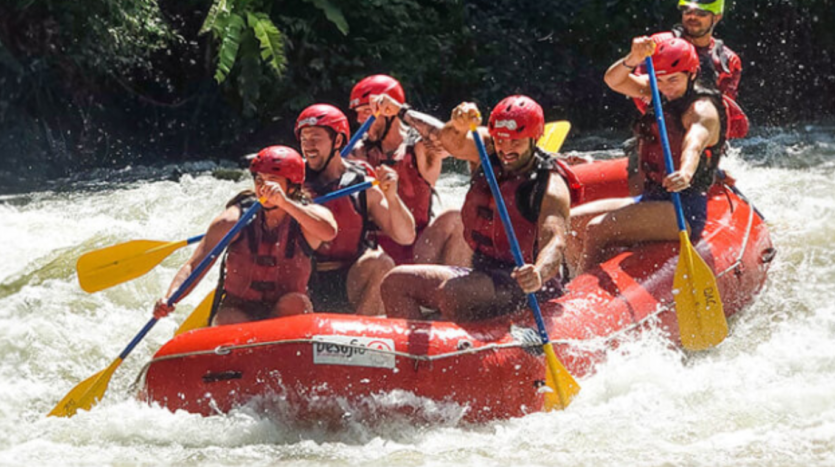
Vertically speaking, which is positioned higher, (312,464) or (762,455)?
(312,464)

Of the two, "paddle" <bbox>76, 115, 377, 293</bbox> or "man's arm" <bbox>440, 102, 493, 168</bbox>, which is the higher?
"man's arm" <bbox>440, 102, 493, 168</bbox>

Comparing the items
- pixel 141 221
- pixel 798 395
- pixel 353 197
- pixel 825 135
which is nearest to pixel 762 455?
pixel 798 395

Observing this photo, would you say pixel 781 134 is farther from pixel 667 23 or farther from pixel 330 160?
pixel 330 160

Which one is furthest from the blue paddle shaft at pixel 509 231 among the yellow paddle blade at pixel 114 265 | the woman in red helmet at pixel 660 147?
the yellow paddle blade at pixel 114 265

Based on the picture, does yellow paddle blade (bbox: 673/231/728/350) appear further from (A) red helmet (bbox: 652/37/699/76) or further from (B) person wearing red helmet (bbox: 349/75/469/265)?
(B) person wearing red helmet (bbox: 349/75/469/265)

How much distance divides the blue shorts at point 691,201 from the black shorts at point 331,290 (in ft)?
5.35

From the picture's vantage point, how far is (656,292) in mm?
5926

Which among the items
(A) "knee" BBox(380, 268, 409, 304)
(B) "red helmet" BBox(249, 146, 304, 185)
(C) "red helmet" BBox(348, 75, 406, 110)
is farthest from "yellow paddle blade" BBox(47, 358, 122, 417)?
(C) "red helmet" BBox(348, 75, 406, 110)

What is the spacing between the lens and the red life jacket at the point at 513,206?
5422 millimetres

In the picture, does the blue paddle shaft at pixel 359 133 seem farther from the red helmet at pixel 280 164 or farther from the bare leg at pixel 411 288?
the bare leg at pixel 411 288

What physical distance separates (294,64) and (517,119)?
21.5 feet

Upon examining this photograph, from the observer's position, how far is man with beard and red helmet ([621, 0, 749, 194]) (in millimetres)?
6879

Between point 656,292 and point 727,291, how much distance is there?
64 centimetres

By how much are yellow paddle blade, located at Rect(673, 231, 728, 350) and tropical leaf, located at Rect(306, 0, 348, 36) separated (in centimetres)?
575
